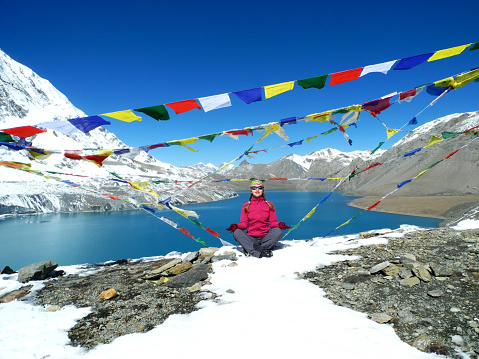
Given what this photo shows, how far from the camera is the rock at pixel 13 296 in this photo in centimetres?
358

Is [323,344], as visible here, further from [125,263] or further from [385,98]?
[125,263]

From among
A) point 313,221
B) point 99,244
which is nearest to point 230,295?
point 99,244

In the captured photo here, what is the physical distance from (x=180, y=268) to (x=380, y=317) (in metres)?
3.31

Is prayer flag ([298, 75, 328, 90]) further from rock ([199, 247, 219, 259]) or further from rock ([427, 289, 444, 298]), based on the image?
rock ([199, 247, 219, 259])

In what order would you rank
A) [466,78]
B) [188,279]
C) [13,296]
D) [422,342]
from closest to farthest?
1. [422,342]
2. [13,296]
3. [188,279]
4. [466,78]

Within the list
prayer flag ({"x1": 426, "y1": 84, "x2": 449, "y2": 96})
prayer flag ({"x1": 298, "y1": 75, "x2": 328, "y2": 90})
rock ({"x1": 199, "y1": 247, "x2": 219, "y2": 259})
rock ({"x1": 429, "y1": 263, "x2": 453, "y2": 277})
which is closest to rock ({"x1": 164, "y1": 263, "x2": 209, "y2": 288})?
rock ({"x1": 199, "y1": 247, "x2": 219, "y2": 259})

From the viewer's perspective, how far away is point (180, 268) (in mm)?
4543

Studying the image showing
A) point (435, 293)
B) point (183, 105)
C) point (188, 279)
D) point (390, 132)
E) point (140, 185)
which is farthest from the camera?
point (390, 132)

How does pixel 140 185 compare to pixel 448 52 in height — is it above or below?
below

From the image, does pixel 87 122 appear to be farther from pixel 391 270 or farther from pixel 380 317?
pixel 391 270

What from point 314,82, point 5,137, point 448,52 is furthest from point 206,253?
point 448,52

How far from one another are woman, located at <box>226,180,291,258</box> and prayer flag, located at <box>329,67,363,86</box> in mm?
2608

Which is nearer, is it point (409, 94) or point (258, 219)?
point (409, 94)

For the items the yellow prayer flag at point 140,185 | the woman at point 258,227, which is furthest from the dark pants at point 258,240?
the yellow prayer flag at point 140,185
